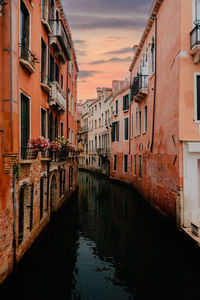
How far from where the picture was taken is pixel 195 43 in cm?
965

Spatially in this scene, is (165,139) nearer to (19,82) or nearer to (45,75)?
(45,75)

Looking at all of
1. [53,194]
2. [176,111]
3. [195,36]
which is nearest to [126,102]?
[53,194]

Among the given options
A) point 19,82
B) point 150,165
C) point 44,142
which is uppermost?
point 19,82

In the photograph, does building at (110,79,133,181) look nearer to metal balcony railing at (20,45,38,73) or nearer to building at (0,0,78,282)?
building at (0,0,78,282)

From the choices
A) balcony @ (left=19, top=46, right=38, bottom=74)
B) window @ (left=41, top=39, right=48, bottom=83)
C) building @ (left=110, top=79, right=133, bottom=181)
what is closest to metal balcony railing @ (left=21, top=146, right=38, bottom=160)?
balcony @ (left=19, top=46, right=38, bottom=74)

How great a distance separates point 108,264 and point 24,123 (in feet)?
18.1

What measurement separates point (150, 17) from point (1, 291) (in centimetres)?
1505

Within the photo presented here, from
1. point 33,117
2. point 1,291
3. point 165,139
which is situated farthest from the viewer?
point 165,139

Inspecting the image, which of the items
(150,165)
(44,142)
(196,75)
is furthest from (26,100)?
(150,165)

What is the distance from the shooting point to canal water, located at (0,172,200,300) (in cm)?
671

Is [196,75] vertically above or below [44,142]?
above

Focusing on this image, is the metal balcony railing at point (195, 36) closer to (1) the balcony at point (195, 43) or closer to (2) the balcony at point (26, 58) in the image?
(1) the balcony at point (195, 43)

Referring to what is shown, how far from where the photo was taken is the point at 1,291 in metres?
6.25

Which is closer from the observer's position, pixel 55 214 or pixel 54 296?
pixel 54 296
